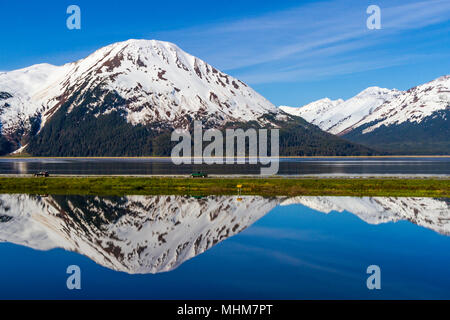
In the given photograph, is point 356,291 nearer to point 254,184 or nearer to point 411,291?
point 411,291

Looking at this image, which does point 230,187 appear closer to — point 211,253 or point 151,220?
point 151,220

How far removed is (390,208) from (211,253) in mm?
36185

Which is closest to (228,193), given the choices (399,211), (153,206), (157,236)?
(153,206)

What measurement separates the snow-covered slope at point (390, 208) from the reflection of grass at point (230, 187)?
755 cm

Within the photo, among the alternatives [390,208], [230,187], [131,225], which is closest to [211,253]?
[131,225]

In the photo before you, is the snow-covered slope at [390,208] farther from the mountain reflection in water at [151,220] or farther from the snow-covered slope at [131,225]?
the snow-covered slope at [131,225]

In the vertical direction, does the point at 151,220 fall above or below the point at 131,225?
above

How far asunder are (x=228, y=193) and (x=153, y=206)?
1997cm

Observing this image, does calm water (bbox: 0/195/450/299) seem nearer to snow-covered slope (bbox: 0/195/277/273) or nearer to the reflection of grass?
snow-covered slope (bbox: 0/195/277/273)

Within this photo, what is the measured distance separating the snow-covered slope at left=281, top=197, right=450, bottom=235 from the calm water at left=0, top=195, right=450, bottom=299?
0.46 feet

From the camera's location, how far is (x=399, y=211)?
6862cm

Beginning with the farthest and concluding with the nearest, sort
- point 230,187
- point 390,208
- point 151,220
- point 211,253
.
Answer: point 230,187 < point 390,208 < point 151,220 < point 211,253

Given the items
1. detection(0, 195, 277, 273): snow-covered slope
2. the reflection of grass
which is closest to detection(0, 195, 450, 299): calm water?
detection(0, 195, 277, 273): snow-covered slope

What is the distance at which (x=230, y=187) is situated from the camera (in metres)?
95.7
